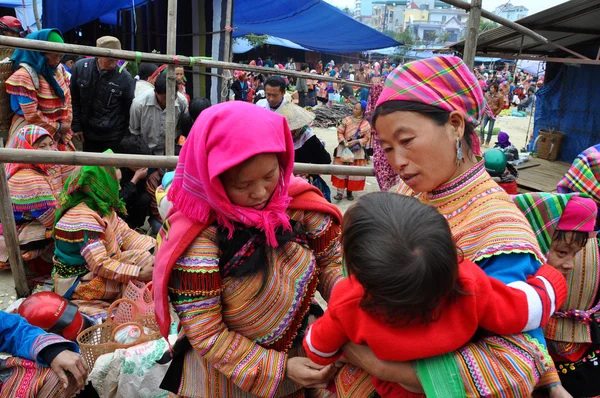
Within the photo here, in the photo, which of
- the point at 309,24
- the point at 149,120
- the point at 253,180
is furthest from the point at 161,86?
the point at 309,24

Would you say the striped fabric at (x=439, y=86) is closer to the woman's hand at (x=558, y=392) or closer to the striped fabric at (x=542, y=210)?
the striped fabric at (x=542, y=210)

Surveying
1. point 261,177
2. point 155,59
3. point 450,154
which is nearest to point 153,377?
point 261,177

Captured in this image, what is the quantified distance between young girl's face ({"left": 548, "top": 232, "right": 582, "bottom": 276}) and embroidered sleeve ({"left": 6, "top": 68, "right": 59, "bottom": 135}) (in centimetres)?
471

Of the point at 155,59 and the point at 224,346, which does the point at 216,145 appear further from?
the point at 155,59

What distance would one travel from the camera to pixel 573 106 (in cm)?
971

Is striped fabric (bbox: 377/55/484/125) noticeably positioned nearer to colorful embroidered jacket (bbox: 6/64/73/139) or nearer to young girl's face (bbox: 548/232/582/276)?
young girl's face (bbox: 548/232/582/276)

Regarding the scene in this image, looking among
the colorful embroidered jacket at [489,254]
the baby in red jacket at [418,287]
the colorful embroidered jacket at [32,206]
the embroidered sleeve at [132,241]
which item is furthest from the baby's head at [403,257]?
the colorful embroidered jacket at [32,206]

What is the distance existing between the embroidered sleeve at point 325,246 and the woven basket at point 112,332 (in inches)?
56.6

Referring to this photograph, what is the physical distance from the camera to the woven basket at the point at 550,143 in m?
9.58

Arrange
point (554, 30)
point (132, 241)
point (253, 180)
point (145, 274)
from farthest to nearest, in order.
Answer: point (554, 30) → point (132, 241) → point (145, 274) → point (253, 180)

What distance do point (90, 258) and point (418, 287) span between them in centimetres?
267

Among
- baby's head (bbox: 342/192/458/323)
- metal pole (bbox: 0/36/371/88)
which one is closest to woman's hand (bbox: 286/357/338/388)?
baby's head (bbox: 342/192/458/323)

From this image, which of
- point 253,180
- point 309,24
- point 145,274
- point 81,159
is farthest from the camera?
point 309,24

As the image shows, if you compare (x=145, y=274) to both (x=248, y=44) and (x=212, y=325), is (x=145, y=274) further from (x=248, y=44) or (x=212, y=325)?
(x=248, y=44)
